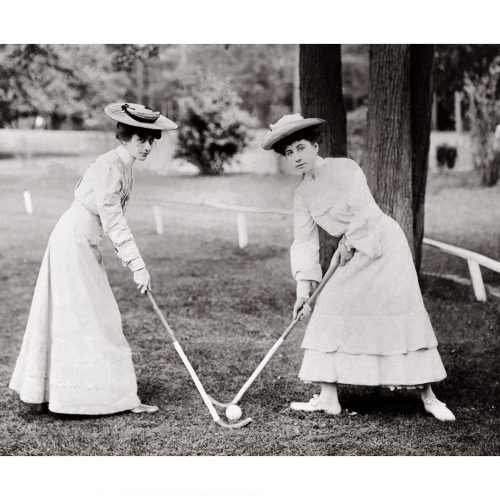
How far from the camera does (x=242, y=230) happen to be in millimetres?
5500

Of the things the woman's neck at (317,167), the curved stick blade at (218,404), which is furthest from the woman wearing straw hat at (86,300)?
the woman's neck at (317,167)

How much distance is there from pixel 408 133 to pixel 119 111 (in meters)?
1.91

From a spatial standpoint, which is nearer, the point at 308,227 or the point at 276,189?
the point at 308,227

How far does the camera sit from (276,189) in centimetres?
542

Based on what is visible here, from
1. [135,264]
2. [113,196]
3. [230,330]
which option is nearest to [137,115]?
[113,196]

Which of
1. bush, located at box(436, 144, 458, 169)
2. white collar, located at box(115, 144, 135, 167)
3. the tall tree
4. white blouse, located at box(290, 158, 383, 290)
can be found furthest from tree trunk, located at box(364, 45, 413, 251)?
white collar, located at box(115, 144, 135, 167)

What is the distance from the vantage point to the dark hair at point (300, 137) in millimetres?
4195

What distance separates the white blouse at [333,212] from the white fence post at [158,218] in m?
1.26

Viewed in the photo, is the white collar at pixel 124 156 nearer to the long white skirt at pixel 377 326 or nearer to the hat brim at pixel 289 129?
the hat brim at pixel 289 129

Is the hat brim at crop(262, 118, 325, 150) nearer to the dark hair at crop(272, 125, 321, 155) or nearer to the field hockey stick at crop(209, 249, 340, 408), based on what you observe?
the dark hair at crop(272, 125, 321, 155)

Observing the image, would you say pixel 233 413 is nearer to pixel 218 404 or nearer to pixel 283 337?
pixel 218 404

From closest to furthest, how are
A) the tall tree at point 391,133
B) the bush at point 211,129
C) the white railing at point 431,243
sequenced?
the tall tree at point 391,133 < the white railing at point 431,243 < the bush at point 211,129
